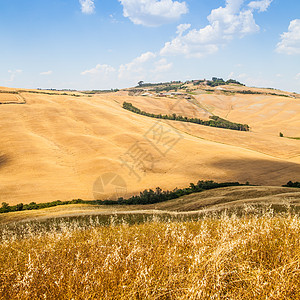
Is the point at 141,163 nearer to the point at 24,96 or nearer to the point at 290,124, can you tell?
the point at 24,96

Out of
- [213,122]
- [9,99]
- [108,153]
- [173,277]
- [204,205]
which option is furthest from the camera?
[213,122]

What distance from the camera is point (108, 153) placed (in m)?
75.5

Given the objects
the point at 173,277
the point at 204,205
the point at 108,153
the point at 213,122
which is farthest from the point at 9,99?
the point at 173,277

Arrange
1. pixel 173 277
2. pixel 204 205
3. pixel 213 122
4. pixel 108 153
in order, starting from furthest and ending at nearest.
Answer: pixel 213 122
pixel 108 153
pixel 204 205
pixel 173 277

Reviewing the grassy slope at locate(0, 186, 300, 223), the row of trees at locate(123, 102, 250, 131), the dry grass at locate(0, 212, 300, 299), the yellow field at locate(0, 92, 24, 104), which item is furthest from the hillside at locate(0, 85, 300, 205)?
the dry grass at locate(0, 212, 300, 299)

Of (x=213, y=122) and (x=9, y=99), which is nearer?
(x=9, y=99)

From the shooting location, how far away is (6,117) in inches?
3506

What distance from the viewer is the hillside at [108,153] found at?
57.1m

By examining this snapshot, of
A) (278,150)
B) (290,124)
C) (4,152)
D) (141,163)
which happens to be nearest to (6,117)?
(4,152)

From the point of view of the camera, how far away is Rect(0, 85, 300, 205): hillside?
187 feet

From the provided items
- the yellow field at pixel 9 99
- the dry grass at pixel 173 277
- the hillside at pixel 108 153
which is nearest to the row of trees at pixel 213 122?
the hillside at pixel 108 153

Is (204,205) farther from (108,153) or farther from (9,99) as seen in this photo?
(9,99)

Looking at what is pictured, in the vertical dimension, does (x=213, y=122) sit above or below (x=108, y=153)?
above

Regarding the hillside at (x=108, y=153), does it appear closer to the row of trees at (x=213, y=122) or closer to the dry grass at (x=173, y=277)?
the row of trees at (x=213, y=122)
